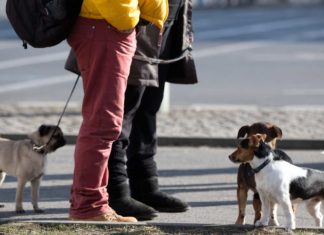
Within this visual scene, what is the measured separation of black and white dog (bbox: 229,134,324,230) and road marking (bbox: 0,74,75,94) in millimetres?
9367

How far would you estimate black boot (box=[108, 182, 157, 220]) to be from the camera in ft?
22.1

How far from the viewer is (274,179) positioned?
6.01 metres

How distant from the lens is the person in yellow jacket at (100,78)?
6.03 metres

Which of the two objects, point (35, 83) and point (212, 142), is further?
point (35, 83)

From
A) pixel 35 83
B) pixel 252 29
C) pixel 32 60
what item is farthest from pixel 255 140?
pixel 252 29

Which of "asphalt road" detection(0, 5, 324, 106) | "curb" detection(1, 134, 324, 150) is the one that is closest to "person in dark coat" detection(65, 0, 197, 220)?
"curb" detection(1, 134, 324, 150)

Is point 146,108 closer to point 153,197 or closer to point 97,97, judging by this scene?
point 153,197

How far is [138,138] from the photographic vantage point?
713cm

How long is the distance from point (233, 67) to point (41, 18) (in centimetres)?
1258

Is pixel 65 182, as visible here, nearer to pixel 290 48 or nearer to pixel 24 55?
pixel 24 55

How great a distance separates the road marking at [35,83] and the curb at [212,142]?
14.6 ft

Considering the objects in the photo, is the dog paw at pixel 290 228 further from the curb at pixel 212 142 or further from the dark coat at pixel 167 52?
the curb at pixel 212 142

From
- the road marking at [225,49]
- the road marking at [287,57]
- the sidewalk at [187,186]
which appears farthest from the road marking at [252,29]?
the sidewalk at [187,186]

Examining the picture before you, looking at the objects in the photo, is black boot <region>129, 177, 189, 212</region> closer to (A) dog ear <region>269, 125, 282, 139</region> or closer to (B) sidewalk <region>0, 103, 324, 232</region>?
(B) sidewalk <region>0, 103, 324, 232</region>
